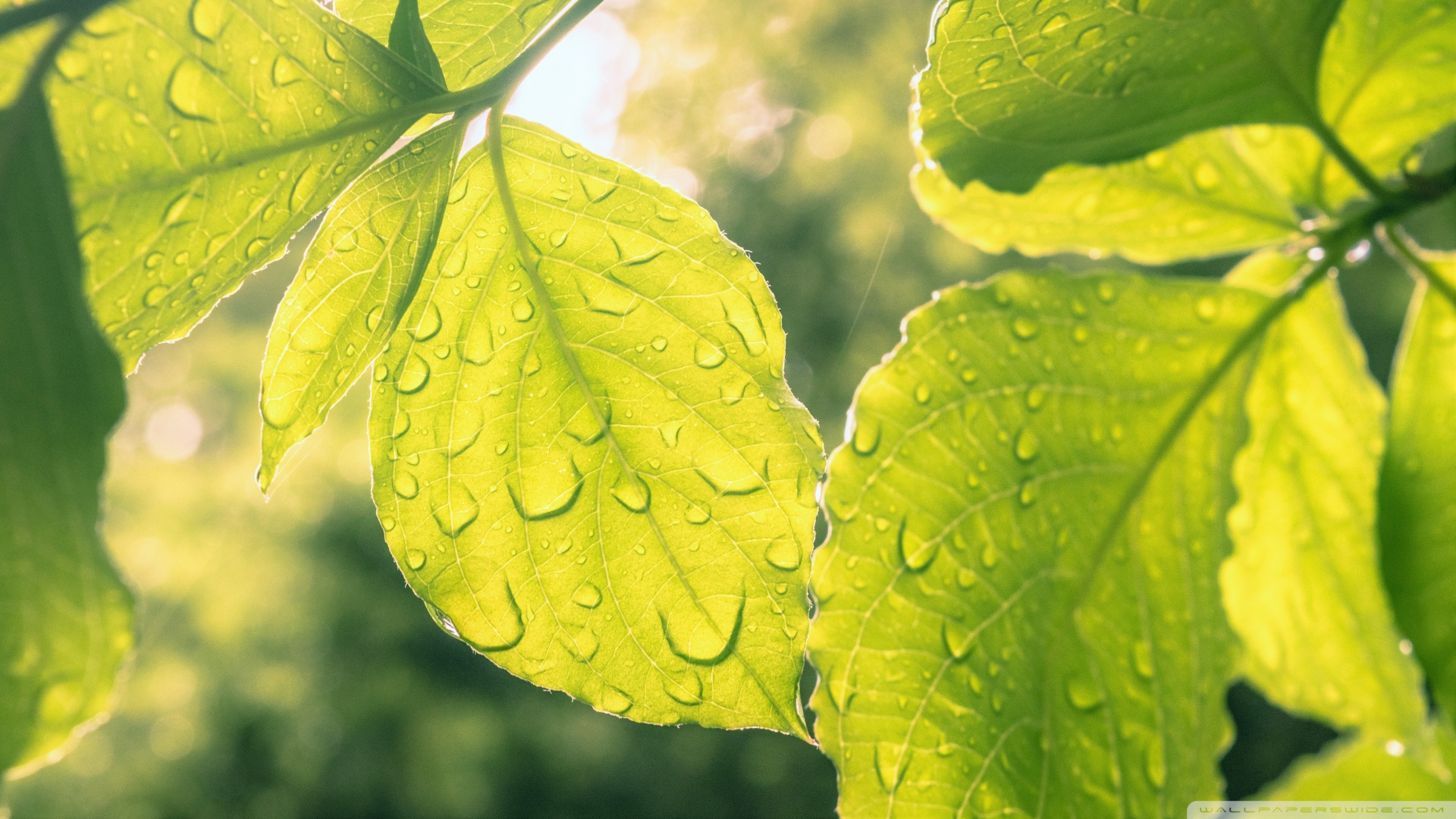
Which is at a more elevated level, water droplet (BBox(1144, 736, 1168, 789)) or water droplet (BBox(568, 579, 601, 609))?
water droplet (BBox(568, 579, 601, 609))

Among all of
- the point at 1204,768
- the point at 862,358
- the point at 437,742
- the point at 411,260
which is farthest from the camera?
the point at 437,742

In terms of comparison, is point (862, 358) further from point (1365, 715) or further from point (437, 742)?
point (1365, 715)

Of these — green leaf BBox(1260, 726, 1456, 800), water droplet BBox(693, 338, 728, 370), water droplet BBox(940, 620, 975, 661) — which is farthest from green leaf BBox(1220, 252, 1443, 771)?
water droplet BBox(693, 338, 728, 370)

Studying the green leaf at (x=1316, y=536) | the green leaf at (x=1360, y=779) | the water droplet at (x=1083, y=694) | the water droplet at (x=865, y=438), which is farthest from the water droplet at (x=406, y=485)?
the green leaf at (x=1360, y=779)

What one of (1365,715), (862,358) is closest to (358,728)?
(862,358)

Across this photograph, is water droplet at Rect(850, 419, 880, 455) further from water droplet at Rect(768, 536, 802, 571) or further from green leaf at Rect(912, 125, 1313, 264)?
green leaf at Rect(912, 125, 1313, 264)

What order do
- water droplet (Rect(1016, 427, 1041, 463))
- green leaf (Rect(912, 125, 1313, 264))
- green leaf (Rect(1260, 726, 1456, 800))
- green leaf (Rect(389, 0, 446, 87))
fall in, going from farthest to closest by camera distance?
green leaf (Rect(1260, 726, 1456, 800)) → green leaf (Rect(912, 125, 1313, 264)) → water droplet (Rect(1016, 427, 1041, 463)) → green leaf (Rect(389, 0, 446, 87))

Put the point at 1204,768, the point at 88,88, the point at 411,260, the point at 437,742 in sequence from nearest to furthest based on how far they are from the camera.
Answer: the point at 88,88 → the point at 411,260 → the point at 1204,768 → the point at 437,742
